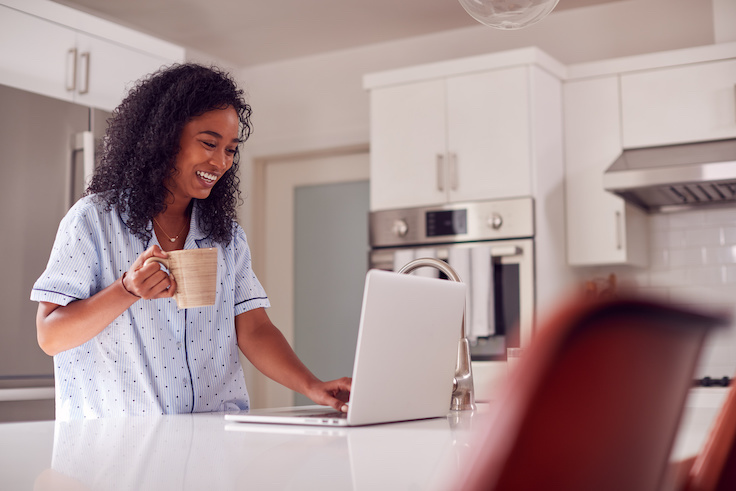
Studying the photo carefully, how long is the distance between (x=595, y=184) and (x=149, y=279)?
2.49 metres

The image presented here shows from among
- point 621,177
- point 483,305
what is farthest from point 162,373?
point 621,177

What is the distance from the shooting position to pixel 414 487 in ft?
2.04

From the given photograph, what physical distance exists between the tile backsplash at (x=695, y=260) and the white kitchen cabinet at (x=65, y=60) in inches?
85.7

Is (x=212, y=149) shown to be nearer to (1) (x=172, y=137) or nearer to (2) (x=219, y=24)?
(1) (x=172, y=137)

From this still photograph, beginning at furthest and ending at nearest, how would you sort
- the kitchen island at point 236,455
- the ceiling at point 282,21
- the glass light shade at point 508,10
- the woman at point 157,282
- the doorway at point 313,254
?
1. the doorway at point 313,254
2. the ceiling at point 282,21
3. the glass light shade at point 508,10
4. the woman at point 157,282
5. the kitchen island at point 236,455

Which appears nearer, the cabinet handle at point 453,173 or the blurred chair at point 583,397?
the blurred chair at point 583,397

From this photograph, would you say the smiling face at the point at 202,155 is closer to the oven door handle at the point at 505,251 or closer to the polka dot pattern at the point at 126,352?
the polka dot pattern at the point at 126,352

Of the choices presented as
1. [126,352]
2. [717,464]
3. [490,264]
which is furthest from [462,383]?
[490,264]

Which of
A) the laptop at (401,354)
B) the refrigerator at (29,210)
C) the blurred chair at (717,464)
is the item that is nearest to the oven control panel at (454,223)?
the refrigerator at (29,210)

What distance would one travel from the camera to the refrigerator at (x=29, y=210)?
8.28 feet

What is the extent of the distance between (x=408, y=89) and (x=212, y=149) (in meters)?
2.00

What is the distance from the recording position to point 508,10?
160cm

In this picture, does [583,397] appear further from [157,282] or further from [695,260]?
[695,260]

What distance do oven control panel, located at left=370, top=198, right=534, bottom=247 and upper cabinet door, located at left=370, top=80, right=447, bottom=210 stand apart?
7 cm
